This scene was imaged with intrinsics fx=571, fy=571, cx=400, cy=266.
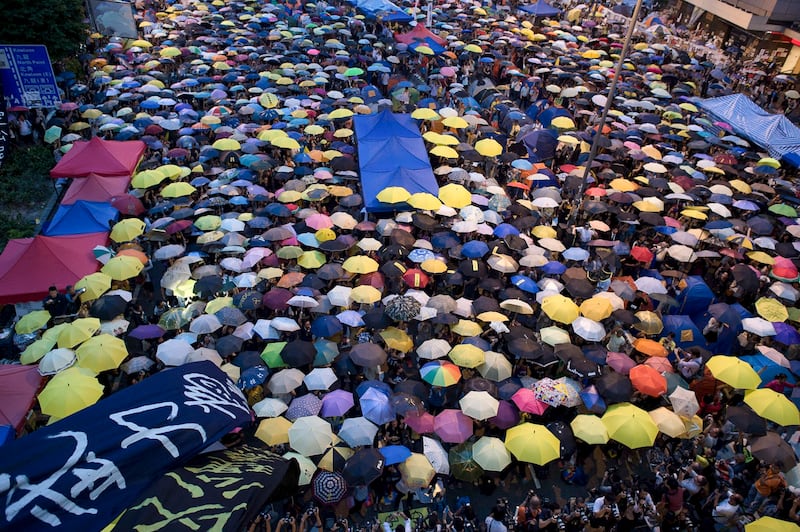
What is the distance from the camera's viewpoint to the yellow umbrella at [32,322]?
10.8 m

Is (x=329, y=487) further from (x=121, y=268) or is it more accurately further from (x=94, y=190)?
(x=94, y=190)

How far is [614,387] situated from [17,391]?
9.77m

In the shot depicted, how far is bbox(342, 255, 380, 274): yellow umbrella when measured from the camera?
1231 centimetres

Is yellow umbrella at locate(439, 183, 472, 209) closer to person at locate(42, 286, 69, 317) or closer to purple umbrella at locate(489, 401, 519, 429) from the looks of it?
purple umbrella at locate(489, 401, 519, 429)

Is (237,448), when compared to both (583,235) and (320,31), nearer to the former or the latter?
(583,235)

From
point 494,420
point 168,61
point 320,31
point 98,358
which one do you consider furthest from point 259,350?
point 320,31

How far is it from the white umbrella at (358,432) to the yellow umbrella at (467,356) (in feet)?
6.81

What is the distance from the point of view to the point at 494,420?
9.47 m

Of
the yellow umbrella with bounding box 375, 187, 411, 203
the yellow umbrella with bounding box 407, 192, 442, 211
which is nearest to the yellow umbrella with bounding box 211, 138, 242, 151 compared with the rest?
the yellow umbrella with bounding box 375, 187, 411, 203

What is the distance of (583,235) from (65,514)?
1302cm

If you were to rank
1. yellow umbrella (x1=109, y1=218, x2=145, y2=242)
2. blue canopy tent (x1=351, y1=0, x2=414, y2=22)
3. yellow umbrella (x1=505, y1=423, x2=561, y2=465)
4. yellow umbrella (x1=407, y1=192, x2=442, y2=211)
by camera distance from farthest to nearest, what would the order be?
1. blue canopy tent (x1=351, y1=0, x2=414, y2=22)
2. yellow umbrella (x1=407, y1=192, x2=442, y2=211)
3. yellow umbrella (x1=109, y1=218, x2=145, y2=242)
4. yellow umbrella (x1=505, y1=423, x2=561, y2=465)

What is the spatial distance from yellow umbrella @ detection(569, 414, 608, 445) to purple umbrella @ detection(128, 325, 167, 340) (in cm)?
774

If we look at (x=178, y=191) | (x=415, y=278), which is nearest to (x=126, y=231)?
(x=178, y=191)

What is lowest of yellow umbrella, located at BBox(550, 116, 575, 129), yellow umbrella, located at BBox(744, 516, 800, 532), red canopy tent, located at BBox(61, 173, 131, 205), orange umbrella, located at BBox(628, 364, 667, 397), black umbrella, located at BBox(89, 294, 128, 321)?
red canopy tent, located at BBox(61, 173, 131, 205)
